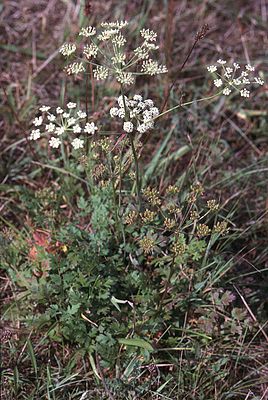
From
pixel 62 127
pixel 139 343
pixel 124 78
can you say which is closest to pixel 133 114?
pixel 124 78

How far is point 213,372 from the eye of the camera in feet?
8.12

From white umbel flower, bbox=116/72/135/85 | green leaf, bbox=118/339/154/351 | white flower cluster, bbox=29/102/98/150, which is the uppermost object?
white umbel flower, bbox=116/72/135/85

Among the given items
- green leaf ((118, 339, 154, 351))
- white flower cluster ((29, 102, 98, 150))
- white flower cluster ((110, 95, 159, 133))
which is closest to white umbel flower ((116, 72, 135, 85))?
white flower cluster ((110, 95, 159, 133))

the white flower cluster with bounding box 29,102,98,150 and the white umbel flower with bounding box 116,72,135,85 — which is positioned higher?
the white umbel flower with bounding box 116,72,135,85

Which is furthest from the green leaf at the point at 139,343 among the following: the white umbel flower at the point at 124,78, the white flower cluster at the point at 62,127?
the white umbel flower at the point at 124,78

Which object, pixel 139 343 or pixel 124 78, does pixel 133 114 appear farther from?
pixel 139 343

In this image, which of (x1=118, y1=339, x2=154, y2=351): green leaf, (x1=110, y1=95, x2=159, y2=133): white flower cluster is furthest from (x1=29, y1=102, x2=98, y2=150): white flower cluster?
(x1=118, y1=339, x2=154, y2=351): green leaf

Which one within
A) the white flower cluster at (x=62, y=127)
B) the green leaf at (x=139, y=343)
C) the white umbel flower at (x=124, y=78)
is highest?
the white umbel flower at (x=124, y=78)

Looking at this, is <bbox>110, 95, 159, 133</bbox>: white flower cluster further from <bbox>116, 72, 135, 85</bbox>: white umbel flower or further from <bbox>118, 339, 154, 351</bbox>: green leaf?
<bbox>118, 339, 154, 351</bbox>: green leaf

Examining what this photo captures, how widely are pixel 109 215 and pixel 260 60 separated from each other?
1.90 metres

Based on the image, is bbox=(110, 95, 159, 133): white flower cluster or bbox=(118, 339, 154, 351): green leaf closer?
bbox=(110, 95, 159, 133): white flower cluster

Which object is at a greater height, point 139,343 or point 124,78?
point 124,78

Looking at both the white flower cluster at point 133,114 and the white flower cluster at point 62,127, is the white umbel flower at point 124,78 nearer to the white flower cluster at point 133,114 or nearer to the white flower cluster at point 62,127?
the white flower cluster at point 133,114

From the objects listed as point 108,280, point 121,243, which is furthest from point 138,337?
point 121,243
